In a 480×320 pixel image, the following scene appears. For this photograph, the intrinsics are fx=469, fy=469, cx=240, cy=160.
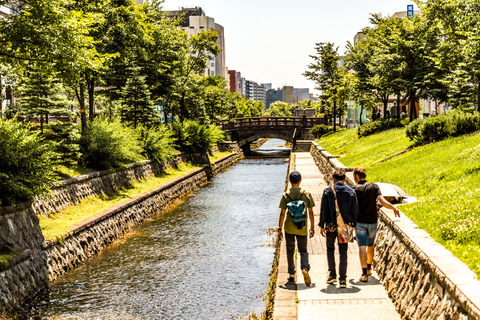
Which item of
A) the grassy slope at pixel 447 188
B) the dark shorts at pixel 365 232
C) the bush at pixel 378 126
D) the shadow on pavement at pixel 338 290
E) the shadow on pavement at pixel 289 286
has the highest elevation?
the bush at pixel 378 126

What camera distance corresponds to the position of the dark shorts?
7793 millimetres

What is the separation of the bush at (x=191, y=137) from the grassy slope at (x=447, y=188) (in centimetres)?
2047

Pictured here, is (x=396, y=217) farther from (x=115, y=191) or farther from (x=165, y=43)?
(x=165, y=43)

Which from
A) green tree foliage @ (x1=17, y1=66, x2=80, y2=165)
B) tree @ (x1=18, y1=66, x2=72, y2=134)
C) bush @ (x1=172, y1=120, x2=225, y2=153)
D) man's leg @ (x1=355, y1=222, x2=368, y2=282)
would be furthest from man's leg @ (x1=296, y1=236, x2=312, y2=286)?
bush @ (x1=172, y1=120, x2=225, y2=153)

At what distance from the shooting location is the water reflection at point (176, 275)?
31.6 ft

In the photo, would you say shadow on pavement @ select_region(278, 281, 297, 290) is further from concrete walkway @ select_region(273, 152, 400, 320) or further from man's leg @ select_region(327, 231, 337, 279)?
man's leg @ select_region(327, 231, 337, 279)

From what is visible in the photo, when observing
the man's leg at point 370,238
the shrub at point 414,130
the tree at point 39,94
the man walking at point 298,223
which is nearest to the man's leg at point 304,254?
the man walking at point 298,223

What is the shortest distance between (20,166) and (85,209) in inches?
191

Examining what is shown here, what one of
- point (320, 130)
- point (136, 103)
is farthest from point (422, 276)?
point (320, 130)

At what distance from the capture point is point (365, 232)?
7.83 m

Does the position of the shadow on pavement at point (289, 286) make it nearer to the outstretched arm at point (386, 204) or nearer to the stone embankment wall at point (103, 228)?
the outstretched arm at point (386, 204)

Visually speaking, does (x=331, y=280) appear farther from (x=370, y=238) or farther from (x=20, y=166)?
(x=20, y=166)

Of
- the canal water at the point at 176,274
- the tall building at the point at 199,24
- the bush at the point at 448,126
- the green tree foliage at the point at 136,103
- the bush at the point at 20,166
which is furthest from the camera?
the tall building at the point at 199,24

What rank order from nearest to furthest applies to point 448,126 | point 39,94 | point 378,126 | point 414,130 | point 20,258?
point 20,258 → point 448,126 → point 414,130 → point 39,94 → point 378,126
